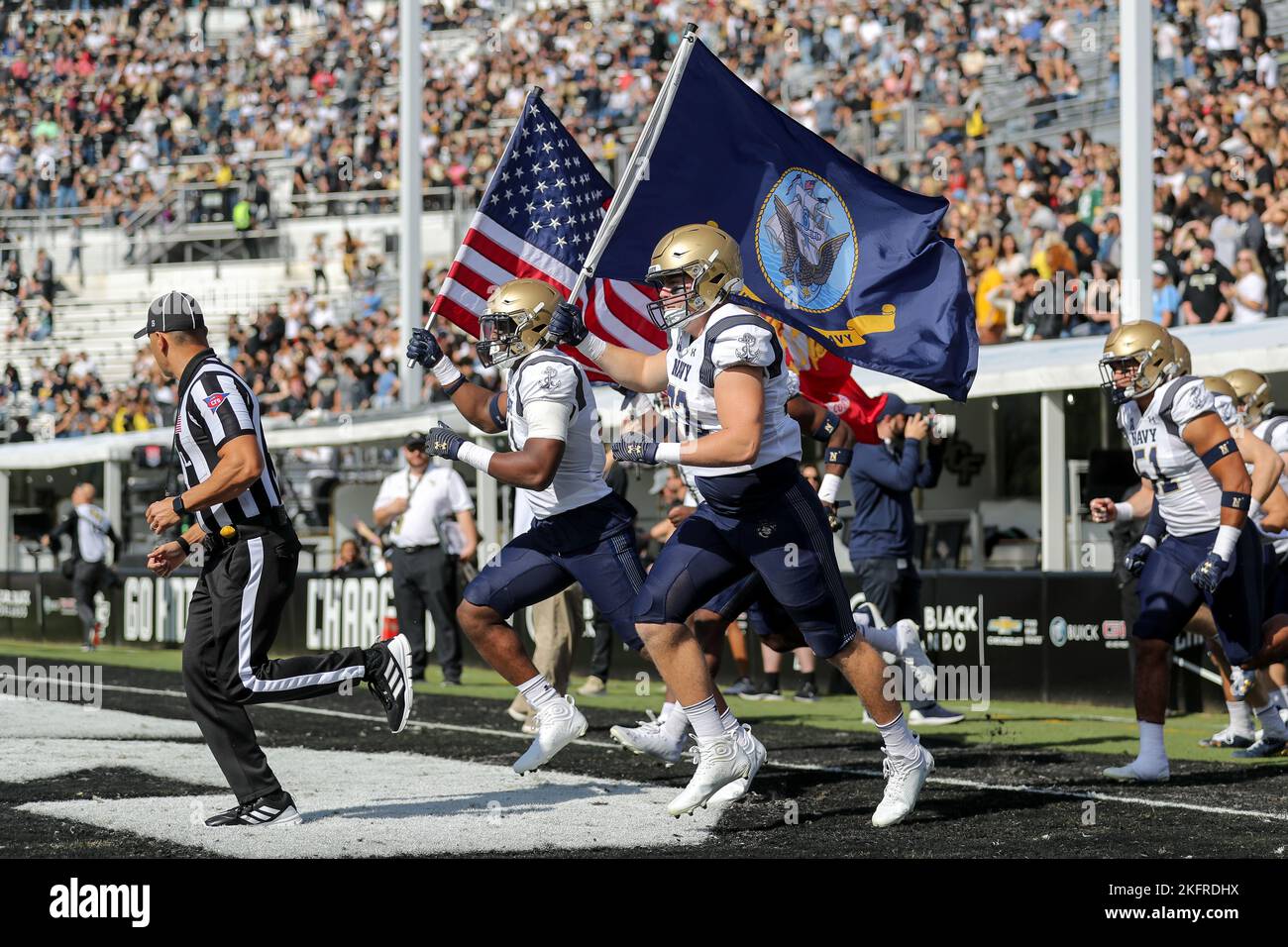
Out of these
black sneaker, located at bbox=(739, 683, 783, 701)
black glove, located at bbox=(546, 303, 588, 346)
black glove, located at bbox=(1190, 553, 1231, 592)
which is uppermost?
black glove, located at bbox=(546, 303, 588, 346)

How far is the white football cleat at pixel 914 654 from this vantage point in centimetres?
1015

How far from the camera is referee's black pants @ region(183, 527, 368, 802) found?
7.46 meters

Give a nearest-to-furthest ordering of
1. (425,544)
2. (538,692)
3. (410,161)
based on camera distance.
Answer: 1. (538,692)
2. (425,544)
3. (410,161)

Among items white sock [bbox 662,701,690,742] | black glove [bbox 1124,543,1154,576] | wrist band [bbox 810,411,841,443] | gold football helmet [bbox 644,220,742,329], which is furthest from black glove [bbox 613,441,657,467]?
black glove [bbox 1124,543,1154,576]

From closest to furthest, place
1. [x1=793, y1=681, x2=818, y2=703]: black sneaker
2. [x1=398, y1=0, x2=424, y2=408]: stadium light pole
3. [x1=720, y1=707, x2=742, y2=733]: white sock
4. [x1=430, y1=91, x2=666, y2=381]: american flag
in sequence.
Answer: [x1=720, y1=707, x2=742, y2=733]: white sock → [x1=430, y1=91, x2=666, y2=381]: american flag → [x1=793, y1=681, x2=818, y2=703]: black sneaker → [x1=398, y1=0, x2=424, y2=408]: stadium light pole

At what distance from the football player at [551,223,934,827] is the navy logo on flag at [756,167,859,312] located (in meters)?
2.20

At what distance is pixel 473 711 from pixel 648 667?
11.5 ft

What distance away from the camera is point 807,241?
10039mm

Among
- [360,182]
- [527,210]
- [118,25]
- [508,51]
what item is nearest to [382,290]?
[360,182]

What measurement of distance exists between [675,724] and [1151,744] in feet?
7.39

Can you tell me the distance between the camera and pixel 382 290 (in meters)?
31.9

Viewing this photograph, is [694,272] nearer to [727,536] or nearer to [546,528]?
[727,536]

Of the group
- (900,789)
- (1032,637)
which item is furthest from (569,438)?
(1032,637)

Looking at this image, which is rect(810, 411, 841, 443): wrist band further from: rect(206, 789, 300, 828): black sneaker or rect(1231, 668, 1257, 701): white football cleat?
rect(206, 789, 300, 828): black sneaker
